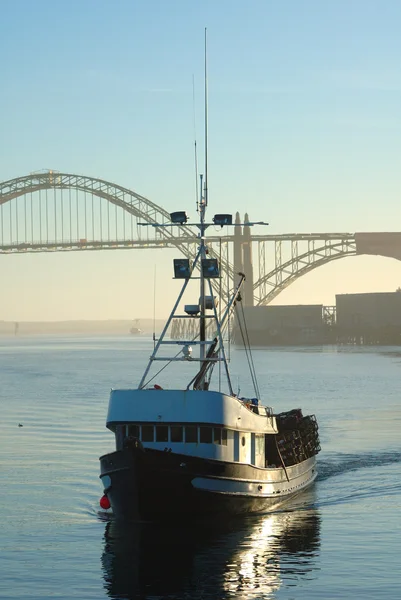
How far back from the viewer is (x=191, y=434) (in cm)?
3038

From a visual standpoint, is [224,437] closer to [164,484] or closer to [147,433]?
[147,433]

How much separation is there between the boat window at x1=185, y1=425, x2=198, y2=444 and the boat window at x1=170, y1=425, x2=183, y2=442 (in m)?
0.15

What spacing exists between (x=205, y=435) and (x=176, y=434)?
71 centimetres

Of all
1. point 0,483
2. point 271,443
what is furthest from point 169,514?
point 0,483

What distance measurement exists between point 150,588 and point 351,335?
6515 inches

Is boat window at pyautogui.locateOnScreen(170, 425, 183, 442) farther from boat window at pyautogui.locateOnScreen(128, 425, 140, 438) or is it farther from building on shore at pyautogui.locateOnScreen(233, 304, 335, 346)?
A: building on shore at pyautogui.locateOnScreen(233, 304, 335, 346)

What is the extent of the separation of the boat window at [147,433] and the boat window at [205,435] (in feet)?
3.95

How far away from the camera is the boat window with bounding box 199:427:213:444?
3038cm

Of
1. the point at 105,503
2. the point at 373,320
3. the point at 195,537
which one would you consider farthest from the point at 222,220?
the point at 373,320

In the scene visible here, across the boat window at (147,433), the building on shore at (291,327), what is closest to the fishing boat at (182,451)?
the boat window at (147,433)

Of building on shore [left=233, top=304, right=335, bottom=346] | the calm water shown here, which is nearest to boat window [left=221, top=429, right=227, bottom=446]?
the calm water

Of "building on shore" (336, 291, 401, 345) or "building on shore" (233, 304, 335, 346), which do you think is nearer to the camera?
"building on shore" (233, 304, 335, 346)

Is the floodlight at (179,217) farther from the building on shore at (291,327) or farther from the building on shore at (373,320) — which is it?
the building on shore at (373,320)

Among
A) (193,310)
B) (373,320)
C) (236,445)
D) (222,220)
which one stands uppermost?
(222,220)
